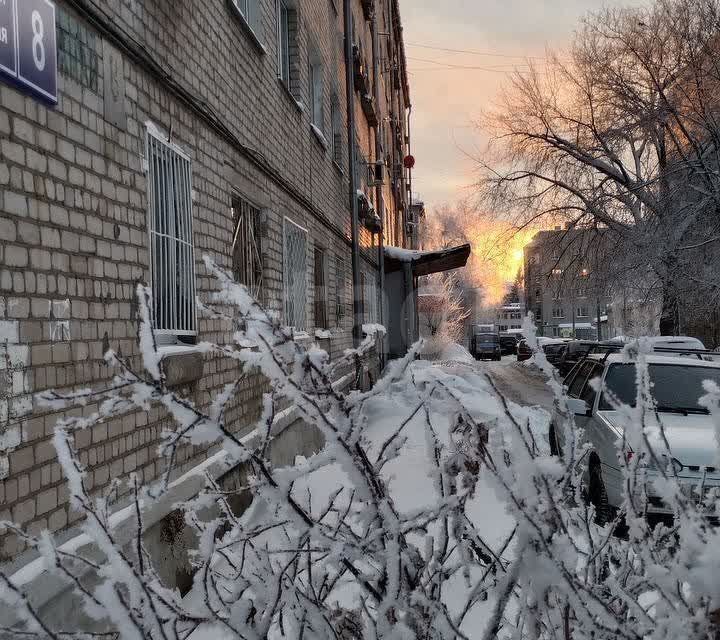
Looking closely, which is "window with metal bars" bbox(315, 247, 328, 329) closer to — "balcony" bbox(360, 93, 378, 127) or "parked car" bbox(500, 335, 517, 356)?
"balcony" bbox(360, 93, 378, 127)

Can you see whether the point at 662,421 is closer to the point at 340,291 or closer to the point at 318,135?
the point at 318,135

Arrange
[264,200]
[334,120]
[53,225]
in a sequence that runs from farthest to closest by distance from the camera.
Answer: [334,120], [264,200], [53,225]

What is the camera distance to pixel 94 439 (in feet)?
11.7

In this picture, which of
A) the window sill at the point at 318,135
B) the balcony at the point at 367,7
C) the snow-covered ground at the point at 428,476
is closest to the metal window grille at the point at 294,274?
the snow-covered ground at the point at 428,476

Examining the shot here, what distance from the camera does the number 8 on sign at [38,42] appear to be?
10.4ft

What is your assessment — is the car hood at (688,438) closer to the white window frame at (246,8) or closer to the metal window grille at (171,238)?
the metal window grille at (171,238)

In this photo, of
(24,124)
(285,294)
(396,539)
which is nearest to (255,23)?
(285,294)

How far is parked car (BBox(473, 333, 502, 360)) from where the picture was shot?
4200 centimetres

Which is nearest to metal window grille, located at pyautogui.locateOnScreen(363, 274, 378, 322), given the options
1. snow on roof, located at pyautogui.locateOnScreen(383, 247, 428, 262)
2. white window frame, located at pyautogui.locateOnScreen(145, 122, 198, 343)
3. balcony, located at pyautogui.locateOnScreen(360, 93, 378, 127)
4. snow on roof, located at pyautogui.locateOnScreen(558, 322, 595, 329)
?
snow on roof, located at pyautogui.locateOnScreen(383, 247, 428, 262)

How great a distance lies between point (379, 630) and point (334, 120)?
39.7 feet

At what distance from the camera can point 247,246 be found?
6.90m

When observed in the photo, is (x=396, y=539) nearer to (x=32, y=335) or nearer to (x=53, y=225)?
(x=32, y=335)

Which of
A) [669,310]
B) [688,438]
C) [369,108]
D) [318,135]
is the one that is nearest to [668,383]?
[688,438]

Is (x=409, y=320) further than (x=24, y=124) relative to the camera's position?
Yes
